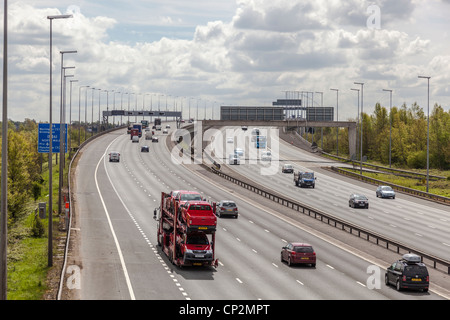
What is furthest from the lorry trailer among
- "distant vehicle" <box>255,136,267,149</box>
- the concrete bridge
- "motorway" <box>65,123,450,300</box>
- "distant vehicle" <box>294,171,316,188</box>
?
"distant vehicle" <box>255,136,267,149</box>

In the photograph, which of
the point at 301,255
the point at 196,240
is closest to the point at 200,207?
the point at 196,240

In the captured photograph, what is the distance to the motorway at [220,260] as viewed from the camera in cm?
3428

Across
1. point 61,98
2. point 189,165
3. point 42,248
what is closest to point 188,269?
point 42,248

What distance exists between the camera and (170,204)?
4381 cm

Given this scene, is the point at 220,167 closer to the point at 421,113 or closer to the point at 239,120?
the point at 239,120

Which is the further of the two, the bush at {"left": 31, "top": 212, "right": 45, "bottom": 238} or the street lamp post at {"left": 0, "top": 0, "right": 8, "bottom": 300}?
the bush at {"left": 31, "top": 212, "right": 45, "bottom": 238}

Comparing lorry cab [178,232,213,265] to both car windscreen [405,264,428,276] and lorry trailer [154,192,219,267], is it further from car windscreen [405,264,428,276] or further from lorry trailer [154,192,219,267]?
car windscreen [405,264,428,276]

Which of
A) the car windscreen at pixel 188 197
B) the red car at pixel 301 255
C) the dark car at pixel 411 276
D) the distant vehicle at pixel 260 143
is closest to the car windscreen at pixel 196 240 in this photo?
the car windscreen at pixel 188 197

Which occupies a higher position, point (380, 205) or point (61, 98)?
point (61, 98)

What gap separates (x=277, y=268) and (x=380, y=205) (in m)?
37.4

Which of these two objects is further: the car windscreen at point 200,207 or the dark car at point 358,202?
the dark car at point 358,202

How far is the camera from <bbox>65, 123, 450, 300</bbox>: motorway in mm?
34281

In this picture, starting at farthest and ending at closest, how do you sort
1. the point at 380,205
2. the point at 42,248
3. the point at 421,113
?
the point at 421,113
the point at 380,205
the point at 42,248

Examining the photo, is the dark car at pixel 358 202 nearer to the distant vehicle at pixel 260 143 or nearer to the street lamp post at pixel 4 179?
the street lamp post at pixel 4 179
